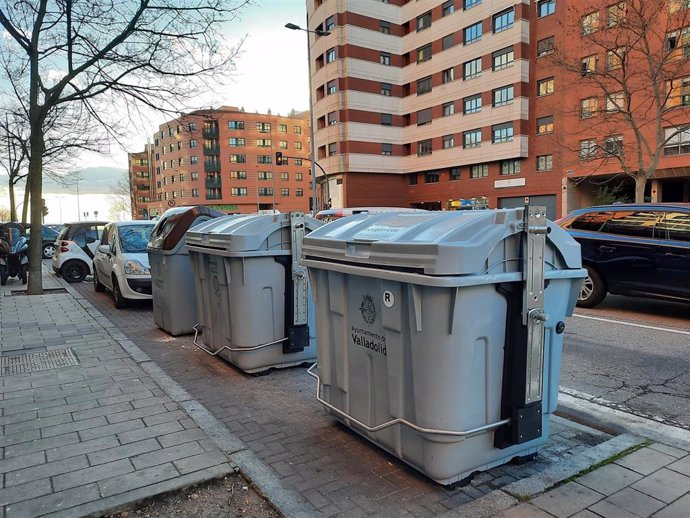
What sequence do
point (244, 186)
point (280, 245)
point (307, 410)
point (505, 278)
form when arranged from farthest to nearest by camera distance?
point (244, 186) < point (280, 245) < point (307, 410) < point (505, 278)

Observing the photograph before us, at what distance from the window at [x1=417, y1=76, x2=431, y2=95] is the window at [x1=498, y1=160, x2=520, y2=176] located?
10.1 m

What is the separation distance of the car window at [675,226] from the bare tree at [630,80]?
12.7m

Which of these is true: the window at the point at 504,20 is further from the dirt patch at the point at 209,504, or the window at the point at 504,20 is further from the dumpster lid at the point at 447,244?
the dirt patch at the point at 209,504

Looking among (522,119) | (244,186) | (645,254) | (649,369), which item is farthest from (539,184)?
(244,186)

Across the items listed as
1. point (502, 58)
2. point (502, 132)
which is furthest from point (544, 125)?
point (502, 58)

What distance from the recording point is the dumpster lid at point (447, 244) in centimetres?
258

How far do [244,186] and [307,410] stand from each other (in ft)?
255

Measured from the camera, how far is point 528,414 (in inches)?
117

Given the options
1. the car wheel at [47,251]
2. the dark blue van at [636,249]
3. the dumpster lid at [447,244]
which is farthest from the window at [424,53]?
the dumpster lid at [447,244]

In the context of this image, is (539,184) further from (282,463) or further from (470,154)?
(282,463)

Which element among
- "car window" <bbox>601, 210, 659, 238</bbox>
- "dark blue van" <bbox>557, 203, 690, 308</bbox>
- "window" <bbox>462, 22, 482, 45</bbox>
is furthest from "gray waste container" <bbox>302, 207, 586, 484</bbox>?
"window" <bbox>462, 22, 482, 45</bbox>

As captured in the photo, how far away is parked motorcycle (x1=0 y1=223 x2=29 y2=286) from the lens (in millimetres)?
13898

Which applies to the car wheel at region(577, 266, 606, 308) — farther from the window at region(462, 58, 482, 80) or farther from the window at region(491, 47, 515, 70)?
the window at region(462, 58, 482, 80)

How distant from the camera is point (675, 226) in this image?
7.74 meters
